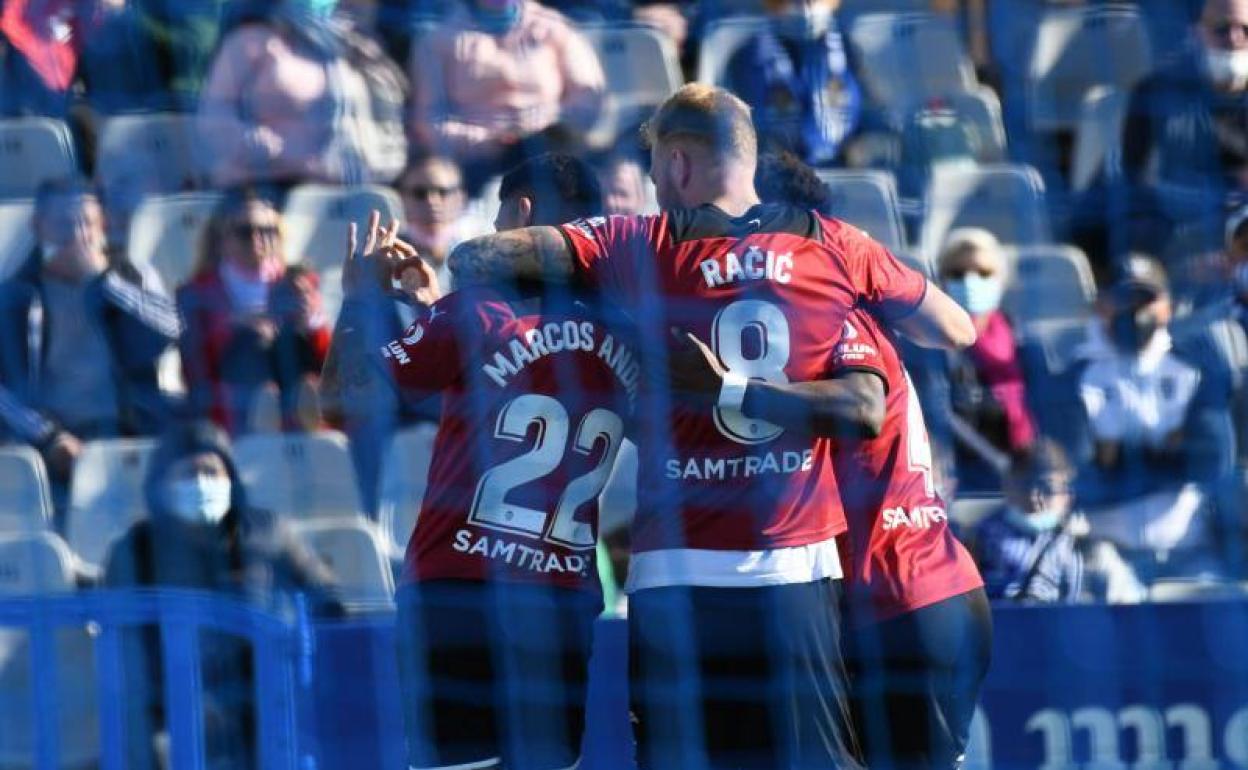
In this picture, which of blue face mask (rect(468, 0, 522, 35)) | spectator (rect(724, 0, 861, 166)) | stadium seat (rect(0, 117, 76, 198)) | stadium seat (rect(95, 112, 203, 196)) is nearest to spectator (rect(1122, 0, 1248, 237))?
spectator (rect(724, 0, 861, 166))

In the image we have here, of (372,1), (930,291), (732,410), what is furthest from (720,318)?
(372,1)

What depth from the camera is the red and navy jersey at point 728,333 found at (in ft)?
10.4

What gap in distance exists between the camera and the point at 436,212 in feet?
16.1

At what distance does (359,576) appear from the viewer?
173 inches

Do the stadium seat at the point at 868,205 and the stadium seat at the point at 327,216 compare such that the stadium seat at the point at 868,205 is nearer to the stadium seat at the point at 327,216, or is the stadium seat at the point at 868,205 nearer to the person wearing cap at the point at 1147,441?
the person wearing cap at the point at 1147,441

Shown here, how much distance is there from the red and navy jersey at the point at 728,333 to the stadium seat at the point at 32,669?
3.97 ft

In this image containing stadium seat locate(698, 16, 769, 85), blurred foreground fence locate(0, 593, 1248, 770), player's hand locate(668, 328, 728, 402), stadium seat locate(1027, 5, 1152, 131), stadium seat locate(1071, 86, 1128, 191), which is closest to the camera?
player's hand locate(668, 328, 728, 402)

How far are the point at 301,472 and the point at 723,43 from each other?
1731 mm

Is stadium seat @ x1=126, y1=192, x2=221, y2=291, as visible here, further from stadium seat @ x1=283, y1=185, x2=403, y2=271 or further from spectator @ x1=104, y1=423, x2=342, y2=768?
spectator @ x1=104, y1=423, x2=342, y2=768

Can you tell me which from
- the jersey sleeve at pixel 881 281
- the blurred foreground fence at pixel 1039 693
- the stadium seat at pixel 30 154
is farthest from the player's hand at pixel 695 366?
the stadium seat at pixel 30 154

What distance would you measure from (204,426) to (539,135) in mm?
1232

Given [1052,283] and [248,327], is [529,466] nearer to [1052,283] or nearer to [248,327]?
[248,327]

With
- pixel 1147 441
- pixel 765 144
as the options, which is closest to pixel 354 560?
pixel 765 144

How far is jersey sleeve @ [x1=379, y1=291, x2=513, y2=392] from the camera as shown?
3199 millimetres
